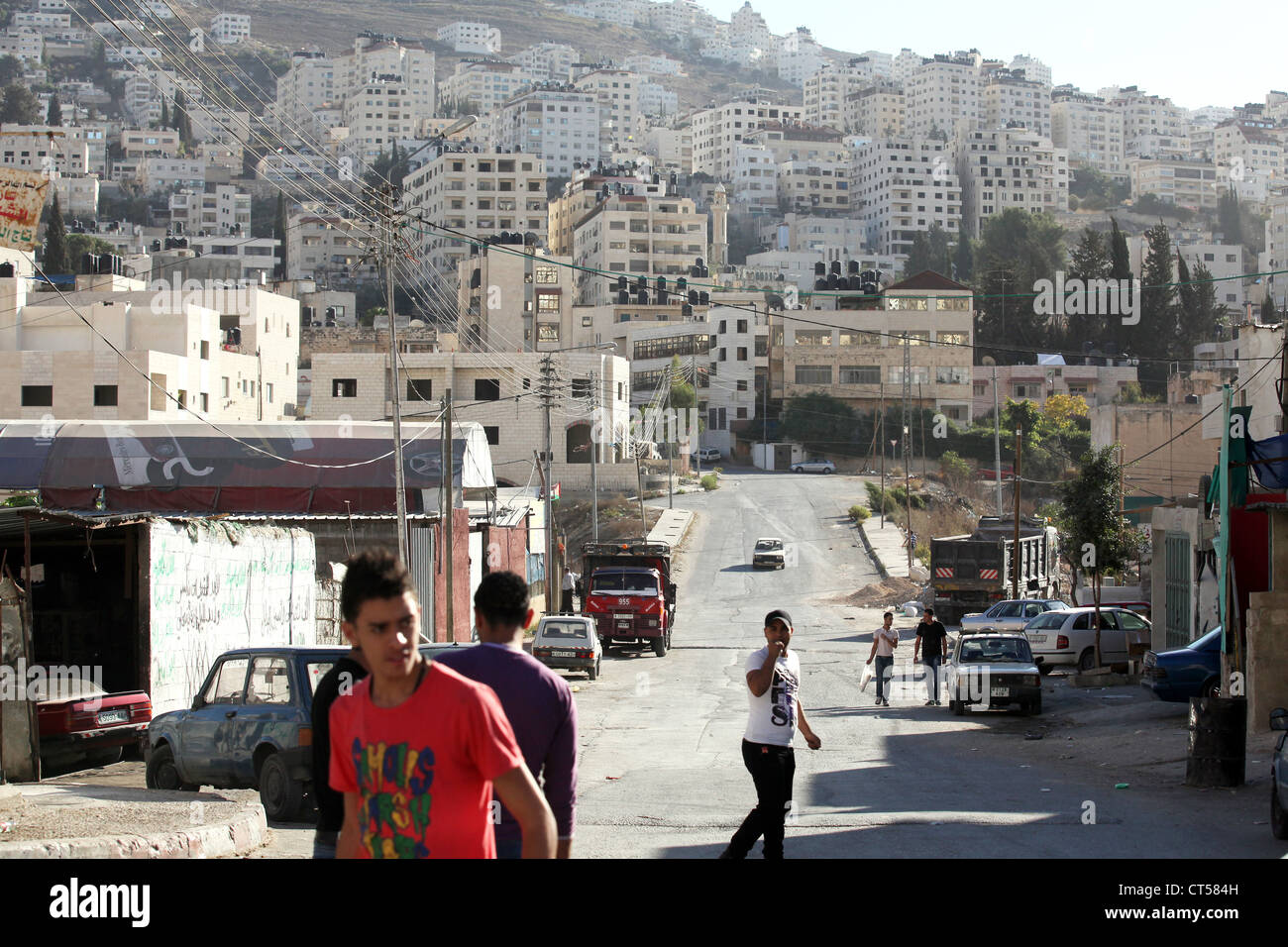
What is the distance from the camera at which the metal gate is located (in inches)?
1130

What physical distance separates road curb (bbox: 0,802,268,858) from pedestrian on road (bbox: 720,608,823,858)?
12.5ft

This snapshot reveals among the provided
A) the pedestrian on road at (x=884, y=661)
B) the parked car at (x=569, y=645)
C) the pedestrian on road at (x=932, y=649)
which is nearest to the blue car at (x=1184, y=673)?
the pedestrian on road at (x=932, y=649)

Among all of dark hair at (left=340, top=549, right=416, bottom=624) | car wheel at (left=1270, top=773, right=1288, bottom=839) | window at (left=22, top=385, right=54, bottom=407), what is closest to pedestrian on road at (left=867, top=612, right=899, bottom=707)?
car wheel at (left=1270, top=773, right=1288, bottom=839)

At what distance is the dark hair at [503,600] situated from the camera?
6.07 m

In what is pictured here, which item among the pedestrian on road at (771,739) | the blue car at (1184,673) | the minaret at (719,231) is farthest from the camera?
the minaret at (719,231)

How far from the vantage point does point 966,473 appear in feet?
275

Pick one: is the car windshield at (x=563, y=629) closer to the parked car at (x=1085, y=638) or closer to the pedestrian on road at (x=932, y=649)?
the pedestrian on road at (x=932, y=649)

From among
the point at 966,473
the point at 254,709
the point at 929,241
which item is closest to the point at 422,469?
the point at 254,709

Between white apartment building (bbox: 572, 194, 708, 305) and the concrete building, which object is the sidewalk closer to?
the concrete building

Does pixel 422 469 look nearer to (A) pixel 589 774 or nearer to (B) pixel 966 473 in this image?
(A) pixel 589 774

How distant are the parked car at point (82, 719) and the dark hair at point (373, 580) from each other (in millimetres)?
10731

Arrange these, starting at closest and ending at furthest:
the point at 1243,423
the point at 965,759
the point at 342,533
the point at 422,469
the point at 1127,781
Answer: the point at 1127,781 < the point at 965,759 < the point at 1243,423 < the point at 342,533 < the point at 422,469

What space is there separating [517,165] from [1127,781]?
461 feet

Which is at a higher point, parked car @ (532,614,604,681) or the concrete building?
the concrete building
